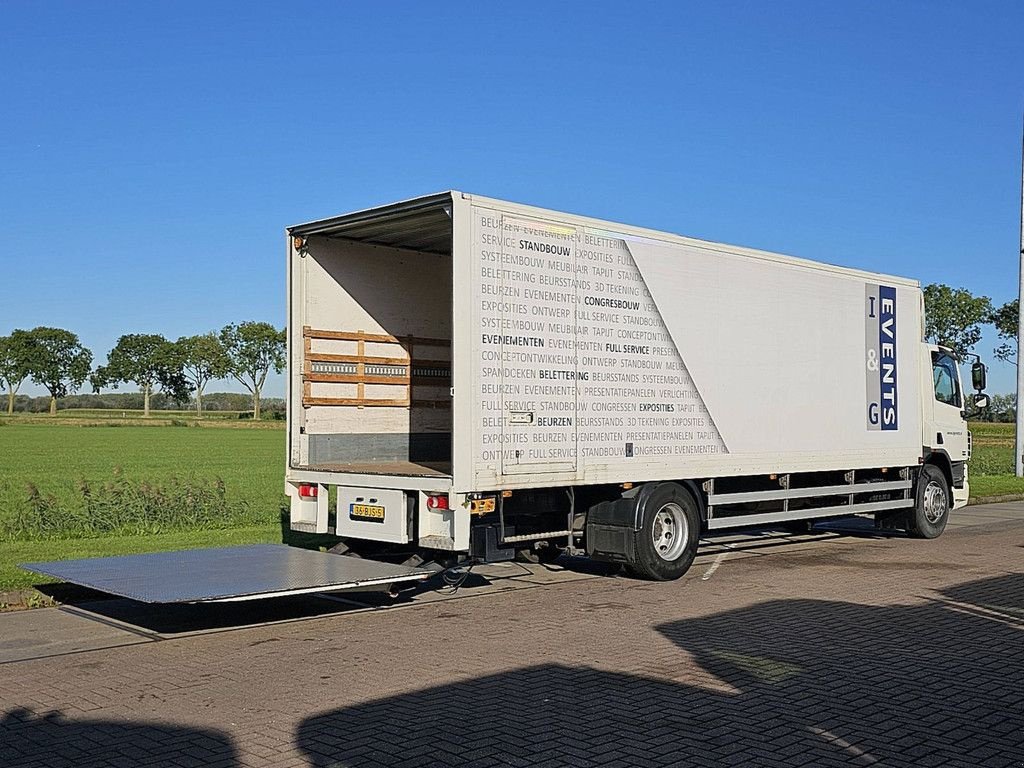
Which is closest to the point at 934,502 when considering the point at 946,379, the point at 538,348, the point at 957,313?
the point at 946,379

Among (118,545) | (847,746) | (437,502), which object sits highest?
(437,502)

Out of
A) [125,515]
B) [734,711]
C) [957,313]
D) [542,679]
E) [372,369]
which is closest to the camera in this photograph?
[734,711]

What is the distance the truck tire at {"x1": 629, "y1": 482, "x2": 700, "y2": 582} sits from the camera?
1141 cm

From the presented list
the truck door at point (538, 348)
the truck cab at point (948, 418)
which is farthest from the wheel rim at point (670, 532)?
the truck cab at point (948, 418)

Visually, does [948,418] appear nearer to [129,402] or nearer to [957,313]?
[957,313]

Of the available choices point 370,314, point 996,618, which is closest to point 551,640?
point 996,618

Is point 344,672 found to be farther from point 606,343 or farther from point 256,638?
point 606,343

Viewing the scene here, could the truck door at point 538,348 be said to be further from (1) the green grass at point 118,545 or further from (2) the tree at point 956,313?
(2) the tree at point 956,313

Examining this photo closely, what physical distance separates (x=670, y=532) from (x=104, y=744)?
23.6 feet

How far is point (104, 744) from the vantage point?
5.90 metres

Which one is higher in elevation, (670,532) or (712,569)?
(670,532)

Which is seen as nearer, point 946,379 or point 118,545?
point 118,545

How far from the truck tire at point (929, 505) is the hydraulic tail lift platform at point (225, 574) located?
893 cm

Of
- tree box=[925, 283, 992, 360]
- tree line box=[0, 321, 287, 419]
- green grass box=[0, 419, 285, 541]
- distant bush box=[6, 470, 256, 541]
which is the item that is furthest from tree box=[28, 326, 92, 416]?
distant bush box=[6, 470, 256, 541]
